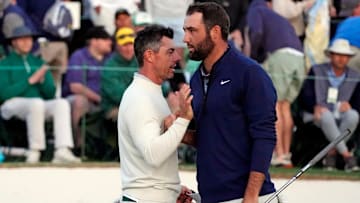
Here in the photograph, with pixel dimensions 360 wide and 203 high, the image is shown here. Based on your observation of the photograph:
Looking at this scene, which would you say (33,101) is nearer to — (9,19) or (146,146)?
(9,19)

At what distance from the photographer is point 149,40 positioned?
20.6 ft

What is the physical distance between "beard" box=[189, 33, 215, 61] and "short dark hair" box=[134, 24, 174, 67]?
0.42 m

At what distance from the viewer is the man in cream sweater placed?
6.06 meters

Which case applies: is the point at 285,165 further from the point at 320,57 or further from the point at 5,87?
the point at 5,87

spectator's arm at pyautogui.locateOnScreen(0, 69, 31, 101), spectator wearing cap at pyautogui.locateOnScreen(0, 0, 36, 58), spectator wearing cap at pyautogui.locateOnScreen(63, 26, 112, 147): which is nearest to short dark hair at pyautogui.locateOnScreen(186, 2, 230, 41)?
spectator's arm at pyautogui.locateOnScreen(0, 69, 31, 101)

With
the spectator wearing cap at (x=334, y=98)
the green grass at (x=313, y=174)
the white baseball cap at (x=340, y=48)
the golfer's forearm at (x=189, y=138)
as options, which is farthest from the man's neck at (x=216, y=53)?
the white baseball cap at (x=340, y=48)

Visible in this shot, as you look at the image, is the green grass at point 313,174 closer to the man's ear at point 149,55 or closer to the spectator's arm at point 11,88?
Answer: the spectator's arm at point 11,88

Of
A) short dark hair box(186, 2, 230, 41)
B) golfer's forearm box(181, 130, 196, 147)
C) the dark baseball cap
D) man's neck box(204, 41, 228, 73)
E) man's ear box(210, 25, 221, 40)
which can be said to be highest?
short dark hair box(186, 2, 230, 41)

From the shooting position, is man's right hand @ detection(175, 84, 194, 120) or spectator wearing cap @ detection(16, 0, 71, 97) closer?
man's right hand @ detection(175, 84, 194, 120)

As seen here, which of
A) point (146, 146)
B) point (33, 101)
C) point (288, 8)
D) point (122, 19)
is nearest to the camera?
point (146, 146)

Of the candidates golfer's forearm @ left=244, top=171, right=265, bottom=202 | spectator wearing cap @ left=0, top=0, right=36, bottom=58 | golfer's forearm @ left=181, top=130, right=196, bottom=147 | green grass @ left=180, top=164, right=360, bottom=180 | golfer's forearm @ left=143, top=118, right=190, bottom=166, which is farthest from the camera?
spectator wearing cap @ left=0, top=0, right=36, bottom=58

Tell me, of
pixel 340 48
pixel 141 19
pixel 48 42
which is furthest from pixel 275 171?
pixel 48 42

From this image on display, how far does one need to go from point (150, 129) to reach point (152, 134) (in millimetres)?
45

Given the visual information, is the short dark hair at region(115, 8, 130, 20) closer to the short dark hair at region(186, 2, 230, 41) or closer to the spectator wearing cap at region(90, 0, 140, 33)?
the spectator wearing cap at region(90, 0, 140, 33)
